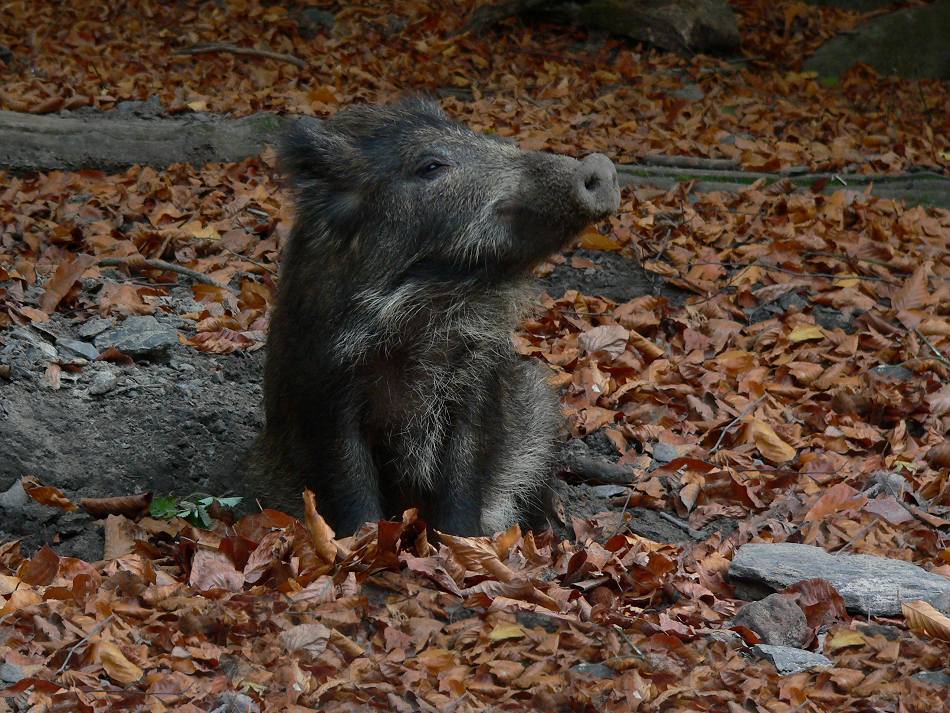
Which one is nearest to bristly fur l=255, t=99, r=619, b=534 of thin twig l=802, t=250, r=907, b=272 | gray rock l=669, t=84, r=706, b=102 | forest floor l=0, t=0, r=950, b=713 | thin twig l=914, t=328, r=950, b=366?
forest floor l=0, t=0, r=950, b=713

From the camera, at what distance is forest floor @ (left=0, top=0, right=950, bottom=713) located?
3230 millimetres

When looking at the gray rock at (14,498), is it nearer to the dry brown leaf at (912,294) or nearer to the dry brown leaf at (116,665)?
the dry brown leaf at (116,665)

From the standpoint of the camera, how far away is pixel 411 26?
12.0 m

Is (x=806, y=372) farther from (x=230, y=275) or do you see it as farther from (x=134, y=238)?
(x=134, y=238)

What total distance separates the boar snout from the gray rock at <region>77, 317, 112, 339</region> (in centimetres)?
285

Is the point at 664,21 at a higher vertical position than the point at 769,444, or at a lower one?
higher

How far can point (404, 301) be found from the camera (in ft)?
14.0

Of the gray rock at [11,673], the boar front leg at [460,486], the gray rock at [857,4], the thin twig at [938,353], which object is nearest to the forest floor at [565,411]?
the gray rock at [11,673]

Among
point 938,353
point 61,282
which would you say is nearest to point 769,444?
point 938,353

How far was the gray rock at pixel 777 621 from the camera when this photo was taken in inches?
137

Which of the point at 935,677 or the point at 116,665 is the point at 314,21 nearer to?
the point at 116,665

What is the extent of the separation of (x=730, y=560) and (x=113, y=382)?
2.92 m

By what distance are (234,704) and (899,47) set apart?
11029 millimetres

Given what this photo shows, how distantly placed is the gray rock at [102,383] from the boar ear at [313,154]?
60.4 inches
